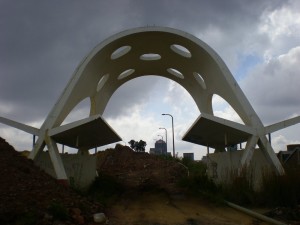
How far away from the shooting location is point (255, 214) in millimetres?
11133

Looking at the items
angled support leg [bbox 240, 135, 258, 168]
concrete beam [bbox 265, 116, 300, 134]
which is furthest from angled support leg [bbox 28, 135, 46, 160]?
concrete beam [bbox 265, 116, 300, 134]

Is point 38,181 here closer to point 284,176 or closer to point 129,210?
point 129,210

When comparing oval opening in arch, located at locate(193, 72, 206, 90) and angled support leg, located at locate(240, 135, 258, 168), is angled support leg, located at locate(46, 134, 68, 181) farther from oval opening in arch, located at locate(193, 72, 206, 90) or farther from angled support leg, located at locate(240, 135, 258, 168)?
oval opening in arch, located at locate(193, 72, 206, 90)

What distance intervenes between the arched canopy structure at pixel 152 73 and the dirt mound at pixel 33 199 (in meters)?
3.31

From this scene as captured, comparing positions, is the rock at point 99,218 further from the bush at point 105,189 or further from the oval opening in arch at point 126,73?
the oval opening in arch at point 126,73

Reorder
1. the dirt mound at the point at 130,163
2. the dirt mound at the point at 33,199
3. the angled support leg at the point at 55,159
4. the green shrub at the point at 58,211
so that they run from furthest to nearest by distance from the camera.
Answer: the dirt mound at the point at 130,163, the angled support leg at the point at 55,159, the green shrub at the point at 58,211, the dirt mound at the point at 33,199

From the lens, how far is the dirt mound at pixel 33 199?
915 centimetres

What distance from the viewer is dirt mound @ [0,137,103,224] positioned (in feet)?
30.0

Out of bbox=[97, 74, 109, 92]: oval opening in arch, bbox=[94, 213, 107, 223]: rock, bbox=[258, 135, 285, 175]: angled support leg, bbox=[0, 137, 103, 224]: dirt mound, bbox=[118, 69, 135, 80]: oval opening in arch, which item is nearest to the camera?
bbox=[0, 137, 103, 224]: dirt mound

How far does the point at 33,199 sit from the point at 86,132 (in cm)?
711

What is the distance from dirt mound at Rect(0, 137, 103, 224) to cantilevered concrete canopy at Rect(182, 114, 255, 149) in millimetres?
5943

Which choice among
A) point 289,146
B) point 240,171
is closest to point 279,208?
point 240,171

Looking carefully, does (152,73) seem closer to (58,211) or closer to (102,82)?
(102,82)

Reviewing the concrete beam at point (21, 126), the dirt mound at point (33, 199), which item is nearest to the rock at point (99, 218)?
the dirt mound at point (33, 199)
